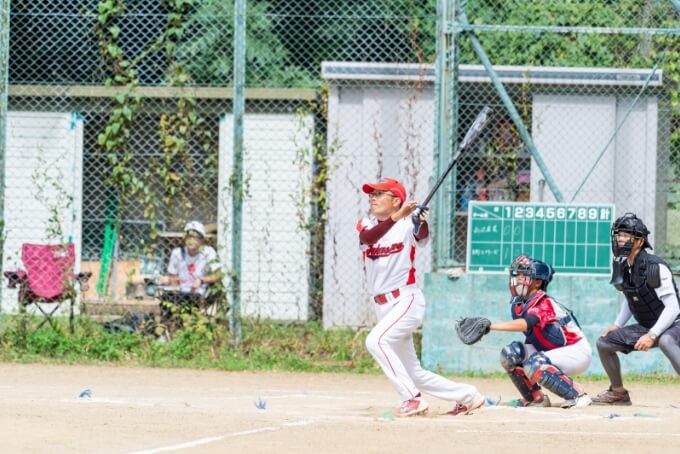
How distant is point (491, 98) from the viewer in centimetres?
1464

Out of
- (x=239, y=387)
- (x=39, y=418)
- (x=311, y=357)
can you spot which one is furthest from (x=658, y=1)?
(x=39, y=418)

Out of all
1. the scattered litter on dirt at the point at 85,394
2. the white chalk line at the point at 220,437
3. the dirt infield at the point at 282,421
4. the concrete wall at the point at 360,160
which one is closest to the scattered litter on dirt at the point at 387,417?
the dirt infield at the point at 282,421

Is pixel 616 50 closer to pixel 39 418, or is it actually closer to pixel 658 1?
pixel 658 1

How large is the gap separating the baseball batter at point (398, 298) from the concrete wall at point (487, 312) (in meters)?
3.54

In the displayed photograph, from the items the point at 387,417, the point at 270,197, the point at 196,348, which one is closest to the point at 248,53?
the point at 270,197

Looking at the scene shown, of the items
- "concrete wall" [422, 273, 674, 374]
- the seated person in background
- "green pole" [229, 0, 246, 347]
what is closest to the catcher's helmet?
"concrete wall" [422, 273, 674, 374]

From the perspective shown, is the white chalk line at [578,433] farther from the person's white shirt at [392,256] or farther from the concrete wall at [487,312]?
the concrete wall at [487,312]

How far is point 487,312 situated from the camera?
488 inches

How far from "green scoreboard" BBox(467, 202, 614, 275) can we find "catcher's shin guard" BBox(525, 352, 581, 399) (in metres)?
3.31

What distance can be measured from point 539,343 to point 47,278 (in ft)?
19.9

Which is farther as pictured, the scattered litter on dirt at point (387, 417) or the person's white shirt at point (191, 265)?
the person's white shirt at point (191, 265)

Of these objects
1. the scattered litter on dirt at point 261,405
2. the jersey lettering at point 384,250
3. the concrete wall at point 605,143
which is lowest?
the scattered litter on dirt at point 261,405

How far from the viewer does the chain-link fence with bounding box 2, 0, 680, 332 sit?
13.8 metres

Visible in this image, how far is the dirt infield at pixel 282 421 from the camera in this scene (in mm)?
7320
